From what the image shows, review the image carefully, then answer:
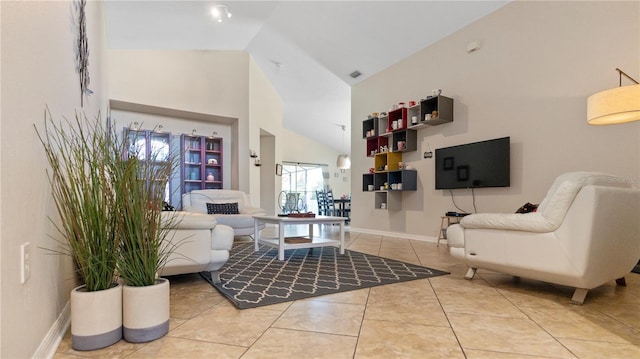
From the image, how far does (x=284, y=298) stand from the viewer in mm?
2178

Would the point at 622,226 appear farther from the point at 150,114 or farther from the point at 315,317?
the point at 150,114

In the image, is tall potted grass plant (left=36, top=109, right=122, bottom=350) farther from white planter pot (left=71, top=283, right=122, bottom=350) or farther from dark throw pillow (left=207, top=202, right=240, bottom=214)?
dark throw pillow (left=207, top=202, right=240, bottom=214)

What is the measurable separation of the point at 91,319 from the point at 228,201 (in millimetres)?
4195

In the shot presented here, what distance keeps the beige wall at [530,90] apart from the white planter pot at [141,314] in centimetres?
390

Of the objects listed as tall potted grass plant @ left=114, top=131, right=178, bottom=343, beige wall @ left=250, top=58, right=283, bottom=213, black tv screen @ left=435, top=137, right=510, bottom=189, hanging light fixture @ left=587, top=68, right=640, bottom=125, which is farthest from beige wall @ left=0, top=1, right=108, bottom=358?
beige wall @ left=250, top=58, right=283, bottom=213

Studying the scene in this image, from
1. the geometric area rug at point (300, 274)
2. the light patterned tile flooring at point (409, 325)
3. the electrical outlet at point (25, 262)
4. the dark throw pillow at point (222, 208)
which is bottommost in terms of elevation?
the geometric area rug at point (300, 274)

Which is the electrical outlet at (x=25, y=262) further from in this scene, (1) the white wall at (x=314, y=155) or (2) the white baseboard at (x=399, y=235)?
(1) the white wall at (x=314, y=155)

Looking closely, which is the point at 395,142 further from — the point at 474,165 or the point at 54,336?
the point at 54,336

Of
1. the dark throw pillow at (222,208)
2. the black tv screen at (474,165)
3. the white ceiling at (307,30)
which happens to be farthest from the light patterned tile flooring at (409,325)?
the white ceiling at (307,30)

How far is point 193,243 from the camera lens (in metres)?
2.32

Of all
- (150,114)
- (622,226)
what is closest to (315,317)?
(622,226)

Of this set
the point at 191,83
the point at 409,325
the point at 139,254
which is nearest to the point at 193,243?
the point at 139,254

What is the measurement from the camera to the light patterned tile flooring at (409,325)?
4.75 feet

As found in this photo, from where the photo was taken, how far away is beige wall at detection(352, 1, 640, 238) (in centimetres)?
315
